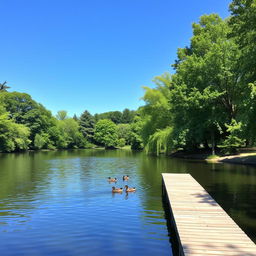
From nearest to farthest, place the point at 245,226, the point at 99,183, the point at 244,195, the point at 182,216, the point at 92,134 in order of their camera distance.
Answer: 1. the point at 182,216
2. the point at 245,226
3. the point at 244,195
4. the point at 99,183
5. the point at 92,134

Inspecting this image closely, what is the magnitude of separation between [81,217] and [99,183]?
359 inches

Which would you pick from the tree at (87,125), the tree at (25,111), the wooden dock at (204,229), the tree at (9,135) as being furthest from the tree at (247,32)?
the tree at (87,125)

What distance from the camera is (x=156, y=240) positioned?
9367 mm

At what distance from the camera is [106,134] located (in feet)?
381

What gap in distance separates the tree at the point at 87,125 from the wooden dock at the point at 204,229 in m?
109

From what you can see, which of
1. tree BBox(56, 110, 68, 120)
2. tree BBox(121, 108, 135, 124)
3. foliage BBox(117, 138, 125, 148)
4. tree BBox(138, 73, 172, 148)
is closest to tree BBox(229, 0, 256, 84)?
tree BBox(138, 73, 172, 148)

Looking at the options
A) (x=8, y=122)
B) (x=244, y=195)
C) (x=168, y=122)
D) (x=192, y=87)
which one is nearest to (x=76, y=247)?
(x=244, y=195)

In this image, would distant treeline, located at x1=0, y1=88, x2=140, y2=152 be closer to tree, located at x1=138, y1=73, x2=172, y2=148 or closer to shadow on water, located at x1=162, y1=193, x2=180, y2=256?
tree, located at x1=138, y1=73, x2=172, y2=148

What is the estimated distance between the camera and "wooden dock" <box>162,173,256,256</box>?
261 inches

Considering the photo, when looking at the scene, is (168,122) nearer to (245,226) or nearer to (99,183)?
(99,183)

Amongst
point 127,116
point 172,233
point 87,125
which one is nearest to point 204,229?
point 172,233

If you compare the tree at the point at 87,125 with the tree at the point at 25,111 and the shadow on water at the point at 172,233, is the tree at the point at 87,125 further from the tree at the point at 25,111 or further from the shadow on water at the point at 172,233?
the shadow on water at the point at 172,233

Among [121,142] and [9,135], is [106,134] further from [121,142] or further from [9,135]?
[9,135]

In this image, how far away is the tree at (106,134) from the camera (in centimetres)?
11456
